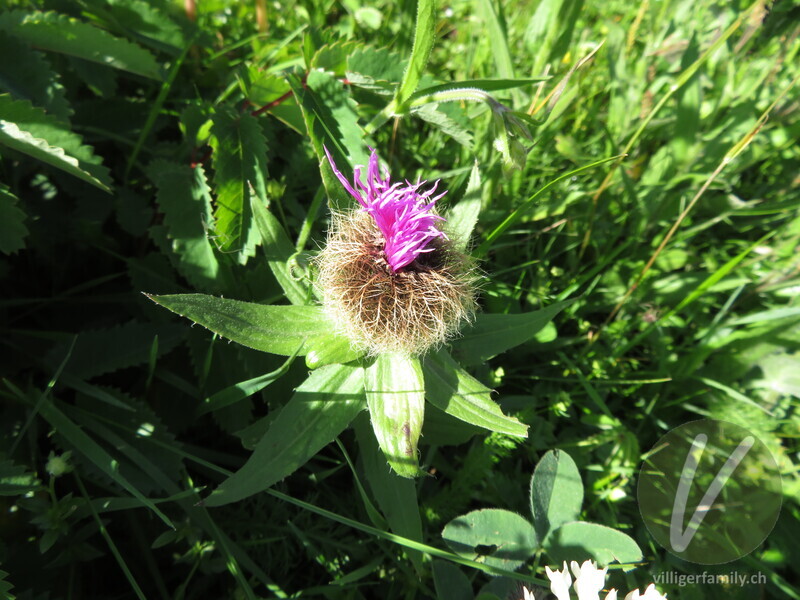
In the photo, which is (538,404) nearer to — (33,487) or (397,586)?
(397,586)

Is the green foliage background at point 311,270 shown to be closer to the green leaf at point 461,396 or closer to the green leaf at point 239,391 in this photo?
the green leaf at point 239,391

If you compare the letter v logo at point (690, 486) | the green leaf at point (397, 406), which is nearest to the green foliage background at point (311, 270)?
the letter v logo at point (690, 486)

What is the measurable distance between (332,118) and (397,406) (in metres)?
1.15

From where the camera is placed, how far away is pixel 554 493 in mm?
2098

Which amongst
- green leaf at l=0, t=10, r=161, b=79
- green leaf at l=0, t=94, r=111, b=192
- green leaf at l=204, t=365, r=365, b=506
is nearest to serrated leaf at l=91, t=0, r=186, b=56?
green leaf at l=0, t=10, r=161, b=79

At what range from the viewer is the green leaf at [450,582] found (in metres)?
1.89

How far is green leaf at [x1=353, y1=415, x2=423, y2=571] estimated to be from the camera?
6.04 feet


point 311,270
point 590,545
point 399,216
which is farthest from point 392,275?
point 590,545

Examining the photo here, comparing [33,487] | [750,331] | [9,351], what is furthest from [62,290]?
[750,331]

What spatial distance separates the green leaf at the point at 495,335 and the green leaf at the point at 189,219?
38.3 inches

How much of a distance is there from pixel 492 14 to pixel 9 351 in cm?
259

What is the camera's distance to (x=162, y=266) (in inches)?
94.5

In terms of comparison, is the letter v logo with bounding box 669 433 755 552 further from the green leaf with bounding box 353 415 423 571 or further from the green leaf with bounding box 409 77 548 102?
the green leaf with bounding box 409 77 548 102

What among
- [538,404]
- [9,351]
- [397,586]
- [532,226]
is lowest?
[397,586]
